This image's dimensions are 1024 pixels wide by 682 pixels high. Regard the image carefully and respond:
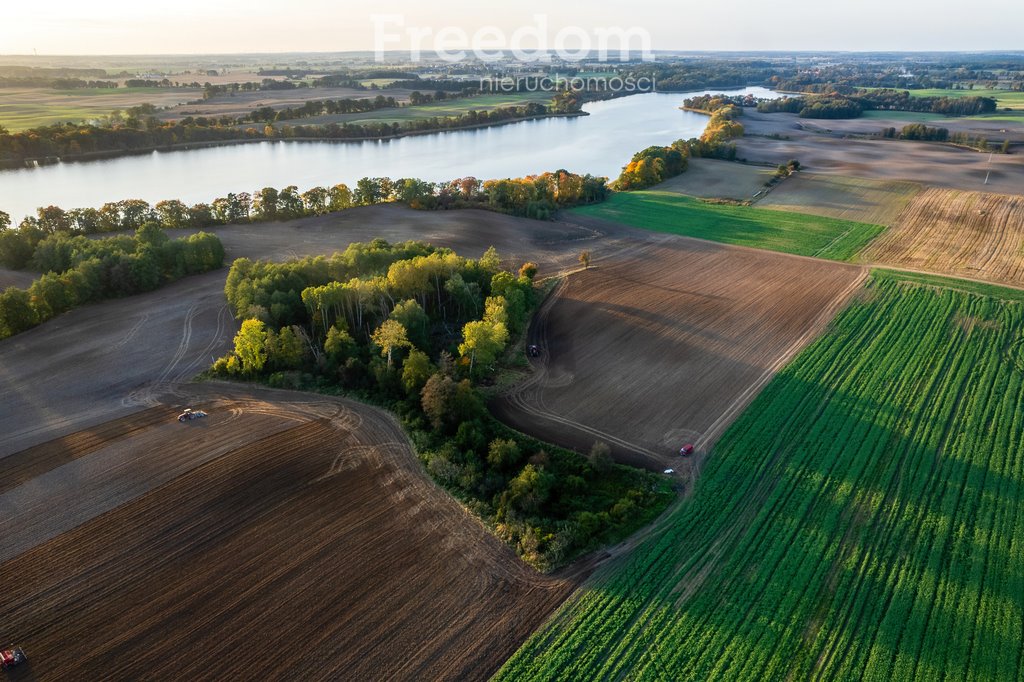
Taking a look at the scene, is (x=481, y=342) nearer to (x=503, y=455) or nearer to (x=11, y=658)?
(x=503, y=455)

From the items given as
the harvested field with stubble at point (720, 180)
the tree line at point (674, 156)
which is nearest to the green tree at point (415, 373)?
the harvested field with stubble at point (720, 180)

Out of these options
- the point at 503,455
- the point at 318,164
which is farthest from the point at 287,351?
the point at 318,164

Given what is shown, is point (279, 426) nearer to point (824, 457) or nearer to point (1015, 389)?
point (824, 457)

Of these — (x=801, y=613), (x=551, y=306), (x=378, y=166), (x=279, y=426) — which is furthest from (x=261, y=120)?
(x=801, y=613)

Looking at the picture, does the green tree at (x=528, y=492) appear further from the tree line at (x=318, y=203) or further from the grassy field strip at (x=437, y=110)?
the grassy field strip at (x=437, y=110)

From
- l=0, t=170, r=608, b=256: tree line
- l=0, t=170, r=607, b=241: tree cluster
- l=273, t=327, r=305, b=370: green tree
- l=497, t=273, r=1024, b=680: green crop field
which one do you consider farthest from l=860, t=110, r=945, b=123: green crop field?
l=273, t=327, r=305, b=370: green tree

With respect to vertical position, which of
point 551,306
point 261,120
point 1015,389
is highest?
point 261,120
